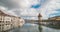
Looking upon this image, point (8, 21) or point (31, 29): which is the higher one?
point (8, 21)

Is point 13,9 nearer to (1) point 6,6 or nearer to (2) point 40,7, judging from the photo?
(1) point 6,6

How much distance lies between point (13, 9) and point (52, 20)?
929mm

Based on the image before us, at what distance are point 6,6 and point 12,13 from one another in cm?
21

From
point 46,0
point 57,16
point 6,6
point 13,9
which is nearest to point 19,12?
point 13,9

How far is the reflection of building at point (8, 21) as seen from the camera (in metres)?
2.52

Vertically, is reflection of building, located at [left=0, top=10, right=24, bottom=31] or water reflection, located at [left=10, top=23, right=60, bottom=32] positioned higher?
reflection of building, located at [left=0, top=10, right=24, bottom=31]

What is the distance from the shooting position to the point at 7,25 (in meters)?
2.52

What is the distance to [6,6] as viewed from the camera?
2.59 meters

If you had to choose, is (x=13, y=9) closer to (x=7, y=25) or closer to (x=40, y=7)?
A: (x=7, y=25)

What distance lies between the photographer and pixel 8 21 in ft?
8.29

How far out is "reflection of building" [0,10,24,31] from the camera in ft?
8.25

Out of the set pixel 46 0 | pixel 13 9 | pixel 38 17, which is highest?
pixel 46 0

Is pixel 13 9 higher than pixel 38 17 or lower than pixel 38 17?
higher

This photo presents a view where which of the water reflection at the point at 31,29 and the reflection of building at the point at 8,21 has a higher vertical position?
the reflection of building at the point at 8,21
